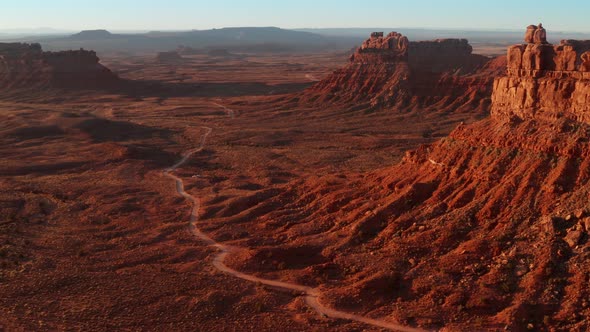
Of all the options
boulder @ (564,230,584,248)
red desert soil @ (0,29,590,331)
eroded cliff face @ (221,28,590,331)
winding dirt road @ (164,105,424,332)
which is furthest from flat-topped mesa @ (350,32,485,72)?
boulder @ (564,230,584,248)

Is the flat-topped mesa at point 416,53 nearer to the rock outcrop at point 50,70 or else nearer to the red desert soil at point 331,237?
the red desert soil at point 331,237

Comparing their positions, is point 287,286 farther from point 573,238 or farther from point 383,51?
point 383,51

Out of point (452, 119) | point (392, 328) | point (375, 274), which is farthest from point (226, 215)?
point (452, 119)

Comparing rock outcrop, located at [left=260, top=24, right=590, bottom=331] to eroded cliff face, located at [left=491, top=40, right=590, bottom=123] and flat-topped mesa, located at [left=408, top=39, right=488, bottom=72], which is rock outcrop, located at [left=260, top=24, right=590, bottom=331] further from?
flat-topped mesa, located at [left=408, top=39, right=488, bottom=72]

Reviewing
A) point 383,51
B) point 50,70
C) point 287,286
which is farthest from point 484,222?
point 50,70

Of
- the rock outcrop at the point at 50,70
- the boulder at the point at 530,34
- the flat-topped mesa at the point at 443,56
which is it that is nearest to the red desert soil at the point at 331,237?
the boulder at the point at 530,34
